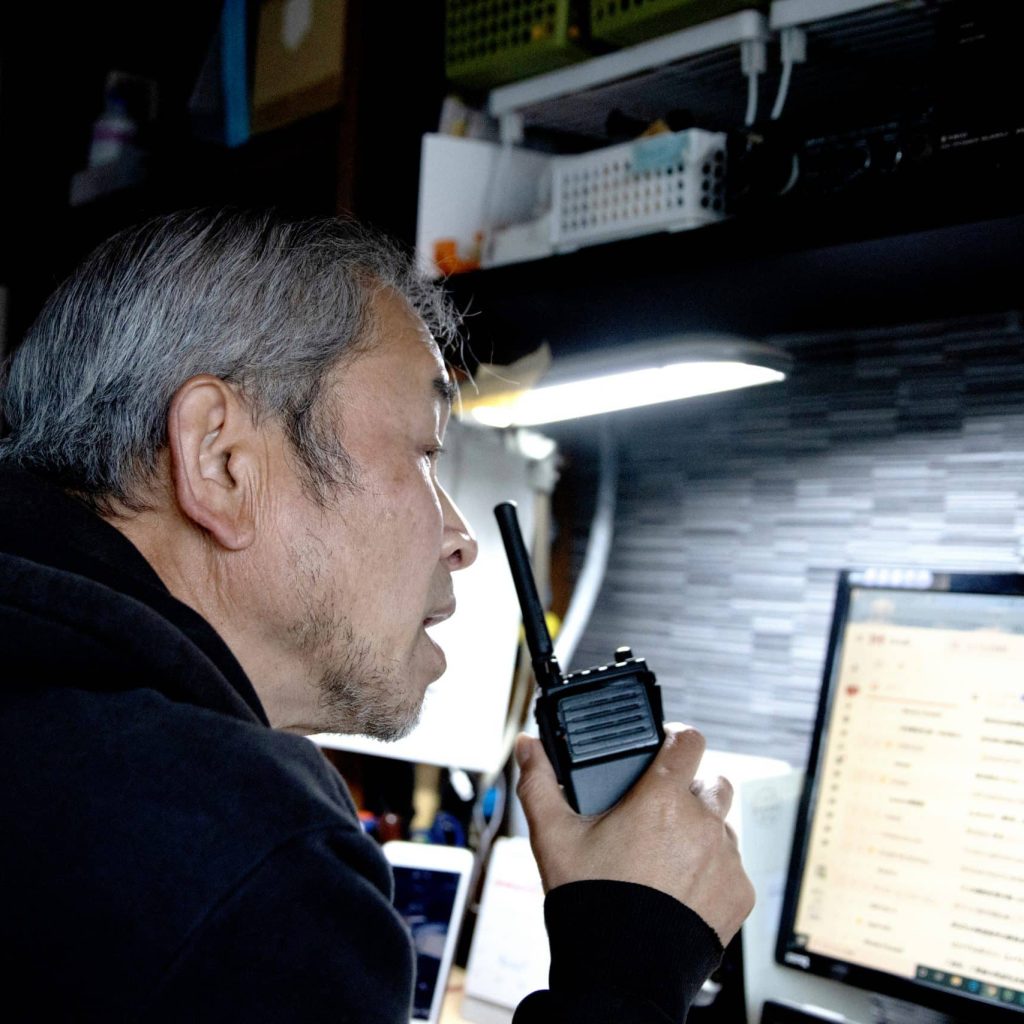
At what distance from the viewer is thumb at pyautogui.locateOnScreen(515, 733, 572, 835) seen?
894 mm

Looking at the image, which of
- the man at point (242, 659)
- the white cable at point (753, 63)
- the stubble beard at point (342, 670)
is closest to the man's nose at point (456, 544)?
the man at point (242, 659)

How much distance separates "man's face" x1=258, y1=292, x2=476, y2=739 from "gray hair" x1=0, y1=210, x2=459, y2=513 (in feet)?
0.07

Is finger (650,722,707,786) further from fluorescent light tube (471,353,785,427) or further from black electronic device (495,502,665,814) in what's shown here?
fluorescent light tube (471,353,785,427)

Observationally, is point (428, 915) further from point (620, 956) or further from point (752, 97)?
point (752, 97)

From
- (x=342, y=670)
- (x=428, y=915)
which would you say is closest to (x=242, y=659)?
(x=342, y=670)

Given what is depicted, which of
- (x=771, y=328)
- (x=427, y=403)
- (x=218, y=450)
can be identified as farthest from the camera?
(x=771, y=328)

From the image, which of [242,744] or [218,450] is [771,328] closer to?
[218,450]

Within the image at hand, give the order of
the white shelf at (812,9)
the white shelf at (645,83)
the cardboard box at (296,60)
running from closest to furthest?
the white shelf at (812,9) < the white shelf at (645,83) < the cardboard box at (296,60)

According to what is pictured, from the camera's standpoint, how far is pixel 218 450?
84 cm

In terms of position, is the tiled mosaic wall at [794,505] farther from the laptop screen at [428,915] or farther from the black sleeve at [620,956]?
the black sleeve at [620,956]

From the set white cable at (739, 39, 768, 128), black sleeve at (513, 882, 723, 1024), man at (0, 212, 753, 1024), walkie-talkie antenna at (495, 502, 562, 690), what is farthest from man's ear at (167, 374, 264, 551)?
white cable at (739, 39, 768, 128)

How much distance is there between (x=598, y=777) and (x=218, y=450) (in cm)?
36

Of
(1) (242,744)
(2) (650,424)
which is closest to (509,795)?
(2) (650,424)

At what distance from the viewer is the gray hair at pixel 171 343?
860 mm
